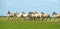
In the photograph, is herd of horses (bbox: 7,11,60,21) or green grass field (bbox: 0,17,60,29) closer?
green grass field (bbox: 0,17,60,29)

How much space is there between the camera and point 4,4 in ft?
14.6

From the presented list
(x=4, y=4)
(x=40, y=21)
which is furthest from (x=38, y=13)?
(x=4, y=4)

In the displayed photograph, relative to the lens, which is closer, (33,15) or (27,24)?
(27,24)

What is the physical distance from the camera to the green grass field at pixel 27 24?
442 cm

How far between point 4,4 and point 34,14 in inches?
21.2

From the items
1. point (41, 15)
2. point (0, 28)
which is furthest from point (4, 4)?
point (41, 15)

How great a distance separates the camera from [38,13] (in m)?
4.55

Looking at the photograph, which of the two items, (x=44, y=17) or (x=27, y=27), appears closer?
(x=27, y=27)

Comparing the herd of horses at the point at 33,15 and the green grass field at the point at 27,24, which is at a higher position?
the herd of horses at the point at 33,15

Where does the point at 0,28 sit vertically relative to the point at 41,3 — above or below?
below

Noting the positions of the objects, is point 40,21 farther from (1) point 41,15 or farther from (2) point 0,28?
(2) point 0,28

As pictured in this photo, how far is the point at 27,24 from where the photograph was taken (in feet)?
14.6

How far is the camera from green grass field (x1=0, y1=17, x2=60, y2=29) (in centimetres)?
442

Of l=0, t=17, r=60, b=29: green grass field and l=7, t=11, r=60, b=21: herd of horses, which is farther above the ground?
l=7, t=11, r=60, b=21: herd of horses
